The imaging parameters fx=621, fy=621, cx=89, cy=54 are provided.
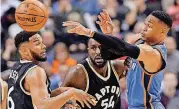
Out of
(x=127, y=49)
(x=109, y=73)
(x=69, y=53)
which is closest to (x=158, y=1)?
(x=69, y=53)

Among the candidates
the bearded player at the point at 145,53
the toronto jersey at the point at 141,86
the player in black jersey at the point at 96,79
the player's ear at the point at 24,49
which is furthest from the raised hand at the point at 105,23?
the player's ear at the point at 24,49

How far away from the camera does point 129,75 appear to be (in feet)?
23.2

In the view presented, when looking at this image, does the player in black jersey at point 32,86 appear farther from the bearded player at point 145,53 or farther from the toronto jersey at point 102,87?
the bearded player at point 145,53

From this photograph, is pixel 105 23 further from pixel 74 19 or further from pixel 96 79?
pixel 74 19

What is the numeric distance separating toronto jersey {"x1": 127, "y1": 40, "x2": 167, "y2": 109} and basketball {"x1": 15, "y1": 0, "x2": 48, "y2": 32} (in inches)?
46.5

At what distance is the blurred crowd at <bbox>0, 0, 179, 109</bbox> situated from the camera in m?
11.1

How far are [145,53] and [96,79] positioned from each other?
1.06 metres

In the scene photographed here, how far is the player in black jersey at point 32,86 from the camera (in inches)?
253

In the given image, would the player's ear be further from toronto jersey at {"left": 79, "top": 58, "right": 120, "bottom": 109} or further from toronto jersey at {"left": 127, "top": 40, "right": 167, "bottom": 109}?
toronto jersey at {"left": 127, "top": 40, "right": 167, "bottom": 109}

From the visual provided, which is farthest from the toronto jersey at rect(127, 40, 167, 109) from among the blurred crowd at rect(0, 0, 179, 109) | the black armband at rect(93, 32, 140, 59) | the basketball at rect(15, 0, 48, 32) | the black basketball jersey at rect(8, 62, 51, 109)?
the blurred crowd at rect(0, 0, 179, 109)

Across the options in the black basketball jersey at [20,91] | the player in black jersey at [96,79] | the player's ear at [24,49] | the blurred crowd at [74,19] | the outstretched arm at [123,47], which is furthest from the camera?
the blurred crowd at [74,19]

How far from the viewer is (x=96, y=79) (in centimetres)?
730

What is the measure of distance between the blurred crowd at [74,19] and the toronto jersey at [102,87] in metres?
3.17

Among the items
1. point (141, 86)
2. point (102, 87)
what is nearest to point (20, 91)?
point (102, 87)
